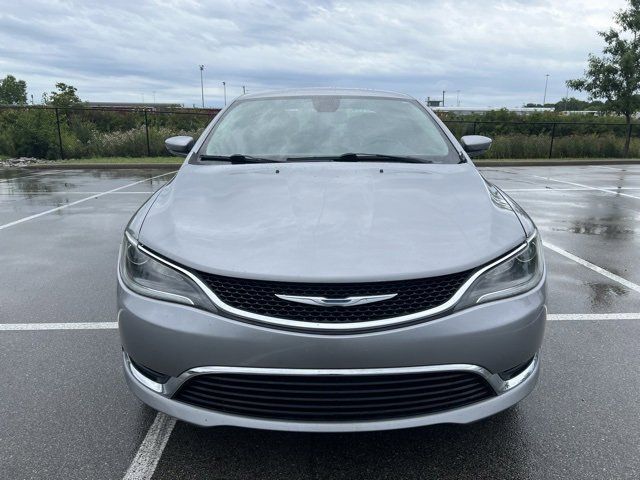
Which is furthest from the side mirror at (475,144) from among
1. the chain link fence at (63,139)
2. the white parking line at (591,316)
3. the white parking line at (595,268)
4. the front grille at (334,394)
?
the chain link fence at (63,139)

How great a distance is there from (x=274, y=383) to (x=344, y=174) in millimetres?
1335

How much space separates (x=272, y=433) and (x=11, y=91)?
94179mm

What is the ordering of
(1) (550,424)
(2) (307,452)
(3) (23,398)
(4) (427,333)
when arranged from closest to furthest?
(4) (427,333), (2) (307,452), (1) (550,424), (3) (23,398)

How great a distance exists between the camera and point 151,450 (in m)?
2.26

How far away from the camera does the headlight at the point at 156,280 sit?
1973 millimetres

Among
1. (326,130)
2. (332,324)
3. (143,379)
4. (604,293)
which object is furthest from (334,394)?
(604,293)

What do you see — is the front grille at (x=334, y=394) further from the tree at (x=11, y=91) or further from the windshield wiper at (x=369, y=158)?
the tree at (x=11, y=91)

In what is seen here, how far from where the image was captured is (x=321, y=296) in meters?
1.85

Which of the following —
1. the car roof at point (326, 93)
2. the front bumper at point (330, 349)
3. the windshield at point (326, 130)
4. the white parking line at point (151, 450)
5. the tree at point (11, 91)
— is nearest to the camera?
the front bumper at point (330, 349)

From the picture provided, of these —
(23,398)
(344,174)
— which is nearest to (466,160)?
(344,174)

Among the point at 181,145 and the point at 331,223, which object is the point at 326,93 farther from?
the point at 331,223

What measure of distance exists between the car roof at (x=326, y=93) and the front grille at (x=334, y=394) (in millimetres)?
2498

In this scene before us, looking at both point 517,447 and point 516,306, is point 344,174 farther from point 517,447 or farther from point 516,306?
point 517,447

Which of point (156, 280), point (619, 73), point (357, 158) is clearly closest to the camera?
point (156, 280)
